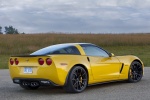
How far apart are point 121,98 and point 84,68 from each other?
5.19ft

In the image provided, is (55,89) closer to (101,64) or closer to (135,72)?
(101,64)

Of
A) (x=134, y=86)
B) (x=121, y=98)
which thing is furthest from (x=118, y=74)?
(x=121, y=98)

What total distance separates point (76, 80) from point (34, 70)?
1065 mm

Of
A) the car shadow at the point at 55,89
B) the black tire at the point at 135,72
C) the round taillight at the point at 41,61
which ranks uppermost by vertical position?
the round taillight at the point at 41,61

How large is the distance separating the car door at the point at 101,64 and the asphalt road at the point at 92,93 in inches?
13.5

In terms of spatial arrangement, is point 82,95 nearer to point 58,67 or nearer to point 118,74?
point 58,67

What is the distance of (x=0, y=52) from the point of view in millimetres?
31484

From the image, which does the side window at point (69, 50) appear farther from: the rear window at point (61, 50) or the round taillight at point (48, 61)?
the round taillight at point (48, 61)

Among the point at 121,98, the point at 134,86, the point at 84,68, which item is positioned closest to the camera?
the point at 121,98

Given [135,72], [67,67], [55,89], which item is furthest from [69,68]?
[135,72]

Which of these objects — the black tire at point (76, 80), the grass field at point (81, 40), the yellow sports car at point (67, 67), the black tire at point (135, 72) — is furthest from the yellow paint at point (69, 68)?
the grass field at point (81, 40)

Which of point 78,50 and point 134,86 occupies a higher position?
point 78,50

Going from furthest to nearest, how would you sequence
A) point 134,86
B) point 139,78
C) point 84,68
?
point 139,78
point 134,86
point 84,68

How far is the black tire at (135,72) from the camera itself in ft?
35.2
